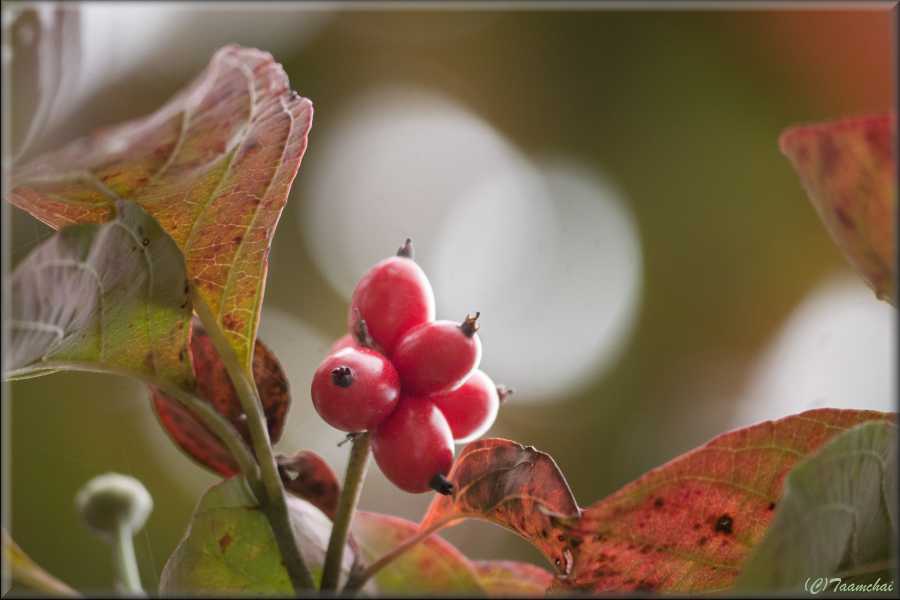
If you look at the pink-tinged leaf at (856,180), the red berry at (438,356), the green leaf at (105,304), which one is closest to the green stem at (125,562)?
the green leaf at (105,304)

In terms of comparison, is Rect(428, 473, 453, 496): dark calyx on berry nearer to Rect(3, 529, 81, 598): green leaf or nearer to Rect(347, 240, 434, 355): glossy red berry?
Rect(347, 240, 434, 355): glossy red berry

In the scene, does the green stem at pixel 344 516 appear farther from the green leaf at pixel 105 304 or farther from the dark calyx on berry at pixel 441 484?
the green leaf at pixel 105 304

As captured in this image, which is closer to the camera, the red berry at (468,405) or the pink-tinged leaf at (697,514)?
the pink-tinged leaf at (697,514)

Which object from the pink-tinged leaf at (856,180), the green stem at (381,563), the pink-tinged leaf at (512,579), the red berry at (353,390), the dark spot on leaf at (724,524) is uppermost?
the pink-tinged leaf at (856,180)

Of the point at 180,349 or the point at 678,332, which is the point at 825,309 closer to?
the point at 678,332

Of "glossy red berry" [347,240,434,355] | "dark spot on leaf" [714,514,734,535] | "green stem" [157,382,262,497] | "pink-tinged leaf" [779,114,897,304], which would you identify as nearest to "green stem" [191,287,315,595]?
"green stem" [157,382,262,497]

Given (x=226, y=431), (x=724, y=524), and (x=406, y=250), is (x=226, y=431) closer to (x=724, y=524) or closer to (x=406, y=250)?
(x=406, y=250)

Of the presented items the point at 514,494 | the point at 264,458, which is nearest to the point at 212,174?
the point at 264,458
